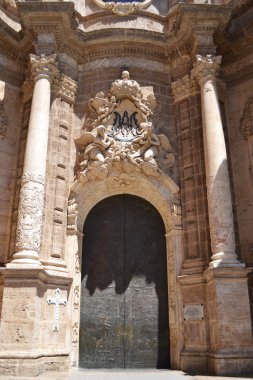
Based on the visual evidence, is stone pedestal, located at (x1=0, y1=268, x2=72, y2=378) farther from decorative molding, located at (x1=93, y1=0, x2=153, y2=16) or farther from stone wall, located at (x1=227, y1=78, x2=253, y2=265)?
decorative molding, located at (x1=93, y1=0, x2=153, y2=16)

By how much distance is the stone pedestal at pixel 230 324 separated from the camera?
26.6 feet

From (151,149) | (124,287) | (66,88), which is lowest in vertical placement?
(124,287)

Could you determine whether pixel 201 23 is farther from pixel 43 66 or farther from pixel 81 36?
pixel 43 66

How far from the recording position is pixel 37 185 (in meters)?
9.44

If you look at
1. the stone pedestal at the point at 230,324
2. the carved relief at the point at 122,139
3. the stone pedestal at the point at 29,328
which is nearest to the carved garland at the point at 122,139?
the carved relief at the point at 122,139

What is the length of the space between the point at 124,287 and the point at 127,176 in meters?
2.81

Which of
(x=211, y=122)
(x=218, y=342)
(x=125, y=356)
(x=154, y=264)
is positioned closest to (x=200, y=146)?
(x=211, y=122)

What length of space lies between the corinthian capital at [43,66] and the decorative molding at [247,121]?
515cm

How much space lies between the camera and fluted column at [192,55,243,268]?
29.7 ft

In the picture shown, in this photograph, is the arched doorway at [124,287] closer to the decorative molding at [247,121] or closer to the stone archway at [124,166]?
the stone archway at [124,166]

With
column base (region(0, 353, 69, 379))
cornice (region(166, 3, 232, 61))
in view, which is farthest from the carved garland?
column base (region(0, 353, 69, 379))

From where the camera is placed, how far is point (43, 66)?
10562mm

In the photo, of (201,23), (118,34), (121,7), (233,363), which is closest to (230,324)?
(233,363)

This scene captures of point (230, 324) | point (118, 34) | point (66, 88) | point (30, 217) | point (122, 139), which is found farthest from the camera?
point (118, 34)
